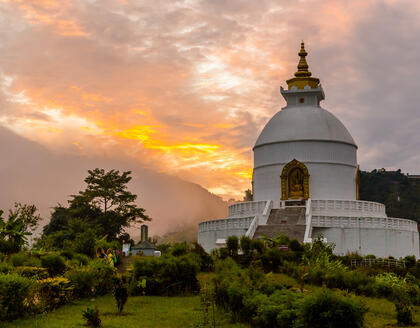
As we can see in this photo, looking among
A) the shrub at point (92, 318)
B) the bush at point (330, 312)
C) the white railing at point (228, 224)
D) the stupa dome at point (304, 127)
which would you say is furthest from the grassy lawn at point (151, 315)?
the stupa dome at point (304, 127)

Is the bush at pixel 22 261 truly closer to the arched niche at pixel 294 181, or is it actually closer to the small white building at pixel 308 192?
the small white building at pixel 308 192

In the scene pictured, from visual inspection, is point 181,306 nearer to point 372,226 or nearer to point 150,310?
point 150,310

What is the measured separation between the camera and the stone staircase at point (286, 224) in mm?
32781

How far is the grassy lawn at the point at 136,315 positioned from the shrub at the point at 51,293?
24cm

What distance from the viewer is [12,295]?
40.1 feet

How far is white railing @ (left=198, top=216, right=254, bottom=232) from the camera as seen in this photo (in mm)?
35531

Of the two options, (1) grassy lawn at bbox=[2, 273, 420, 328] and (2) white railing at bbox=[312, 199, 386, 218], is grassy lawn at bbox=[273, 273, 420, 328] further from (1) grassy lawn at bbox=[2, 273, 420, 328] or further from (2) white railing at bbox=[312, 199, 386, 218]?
(2) white railing at bbox=[312, 199, 386, 218]

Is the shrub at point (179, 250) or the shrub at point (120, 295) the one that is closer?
the shrub at point (120, 295)

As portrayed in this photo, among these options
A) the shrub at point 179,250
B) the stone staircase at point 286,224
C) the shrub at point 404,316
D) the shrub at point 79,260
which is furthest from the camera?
the stone staircase at point 286,224

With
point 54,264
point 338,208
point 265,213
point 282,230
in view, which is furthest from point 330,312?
point 338,208

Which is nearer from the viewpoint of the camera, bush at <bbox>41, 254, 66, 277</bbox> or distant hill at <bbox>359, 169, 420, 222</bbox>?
bush at <bbox>41, 254, 66, 277</bbox>

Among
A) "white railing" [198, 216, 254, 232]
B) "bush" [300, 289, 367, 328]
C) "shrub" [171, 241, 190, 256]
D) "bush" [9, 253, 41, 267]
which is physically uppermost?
"white railing" [198, 216, 254, 232]

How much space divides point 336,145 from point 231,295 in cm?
3059

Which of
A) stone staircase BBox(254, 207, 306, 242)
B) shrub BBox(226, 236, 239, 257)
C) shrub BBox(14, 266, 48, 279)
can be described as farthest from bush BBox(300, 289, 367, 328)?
stone staircase BBox(254, 207, 306, 242)
